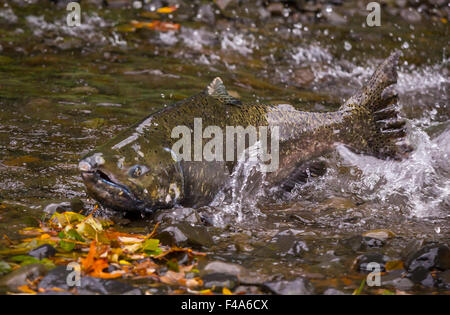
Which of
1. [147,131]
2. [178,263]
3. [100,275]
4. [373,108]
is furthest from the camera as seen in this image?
[373,108]

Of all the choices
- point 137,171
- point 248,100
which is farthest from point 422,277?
point 248,100

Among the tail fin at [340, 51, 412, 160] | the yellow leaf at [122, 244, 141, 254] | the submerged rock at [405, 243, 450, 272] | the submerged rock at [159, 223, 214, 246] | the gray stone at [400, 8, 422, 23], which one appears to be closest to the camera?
the submerged rock at [405, 243, 450, 272]

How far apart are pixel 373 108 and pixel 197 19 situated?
22.3ft

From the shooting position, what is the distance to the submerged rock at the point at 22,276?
304 centimetres

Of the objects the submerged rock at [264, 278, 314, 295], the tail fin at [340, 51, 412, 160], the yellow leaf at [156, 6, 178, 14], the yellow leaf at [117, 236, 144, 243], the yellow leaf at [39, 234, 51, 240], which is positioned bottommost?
the submerged rock at [264, 278, 314, 295]

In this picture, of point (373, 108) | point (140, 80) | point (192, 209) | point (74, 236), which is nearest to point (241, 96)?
point (140, 80)

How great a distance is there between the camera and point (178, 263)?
346 centimetres

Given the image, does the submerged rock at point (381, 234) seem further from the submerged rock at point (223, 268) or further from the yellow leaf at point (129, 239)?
the yellow leaf at point (129, 239)

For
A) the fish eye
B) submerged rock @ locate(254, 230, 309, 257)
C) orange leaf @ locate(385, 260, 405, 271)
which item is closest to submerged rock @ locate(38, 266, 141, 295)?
the fish eye

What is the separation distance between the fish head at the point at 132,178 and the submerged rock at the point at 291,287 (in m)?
1.11

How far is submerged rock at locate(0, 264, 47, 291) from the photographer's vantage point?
3041 mm

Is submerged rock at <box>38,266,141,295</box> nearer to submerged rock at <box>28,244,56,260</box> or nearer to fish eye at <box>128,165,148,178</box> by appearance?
submerged rock at <box>28,244,56,260</box>

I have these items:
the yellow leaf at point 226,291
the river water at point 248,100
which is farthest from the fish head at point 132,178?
the yellow leaf at point 226,291
